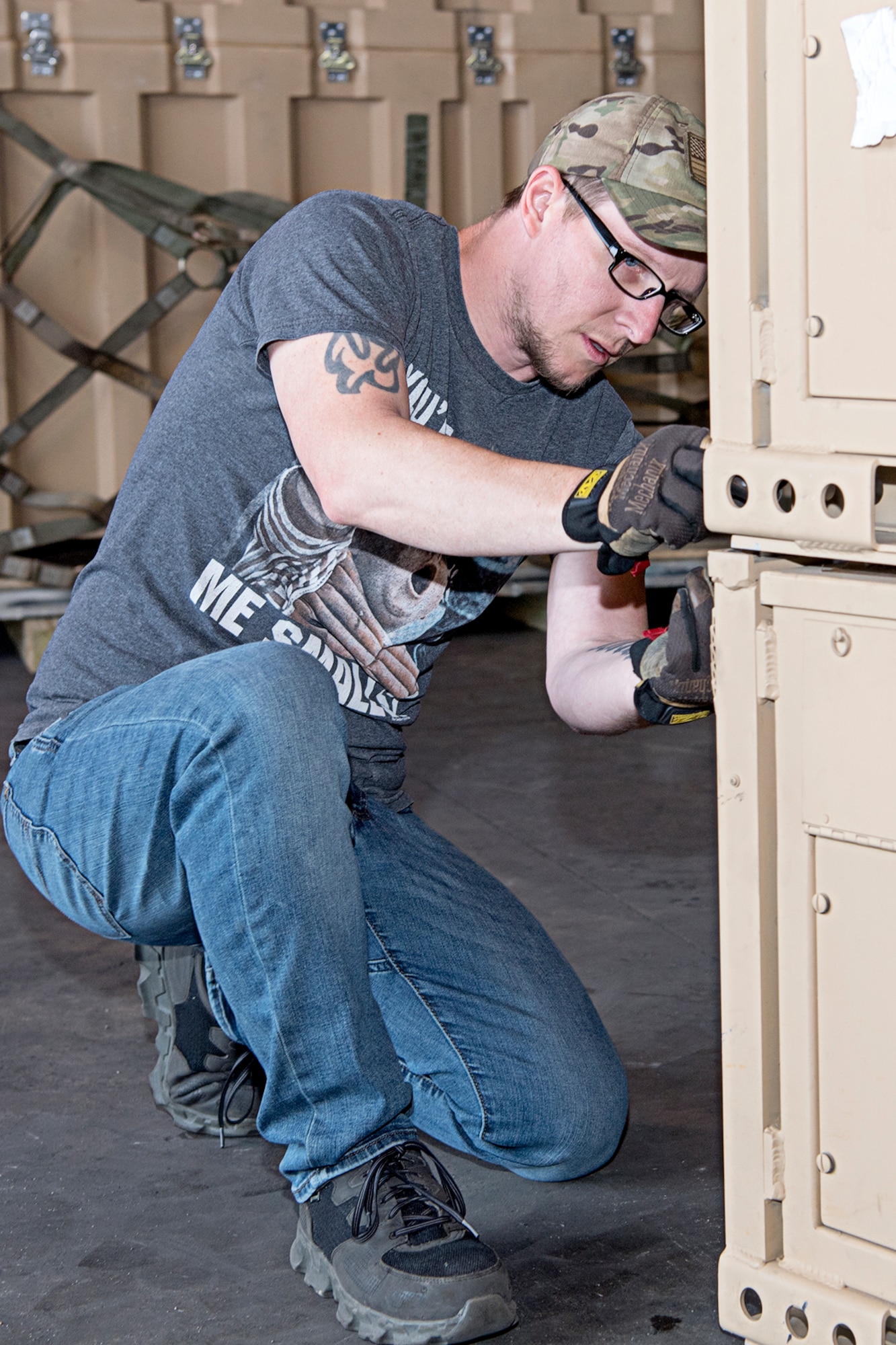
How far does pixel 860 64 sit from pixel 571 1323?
3.79 ft

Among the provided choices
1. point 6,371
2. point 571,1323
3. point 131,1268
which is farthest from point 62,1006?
point 6,371

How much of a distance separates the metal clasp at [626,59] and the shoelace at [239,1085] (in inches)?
137

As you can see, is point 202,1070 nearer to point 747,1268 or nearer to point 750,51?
point 747,1268

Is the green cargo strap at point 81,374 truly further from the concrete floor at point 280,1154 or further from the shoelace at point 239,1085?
the shoelace at point 239,1085

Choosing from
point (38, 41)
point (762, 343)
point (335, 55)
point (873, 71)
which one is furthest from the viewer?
point (335, 55)

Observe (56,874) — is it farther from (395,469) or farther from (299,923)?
(395,469)

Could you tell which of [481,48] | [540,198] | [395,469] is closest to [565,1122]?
[395,469]

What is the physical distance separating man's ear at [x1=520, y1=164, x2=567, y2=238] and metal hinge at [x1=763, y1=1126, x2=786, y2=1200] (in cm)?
102

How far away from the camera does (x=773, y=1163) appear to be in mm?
1357

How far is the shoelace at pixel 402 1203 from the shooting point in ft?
5.16

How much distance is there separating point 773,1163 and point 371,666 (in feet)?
2.71

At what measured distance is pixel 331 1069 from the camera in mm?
1587

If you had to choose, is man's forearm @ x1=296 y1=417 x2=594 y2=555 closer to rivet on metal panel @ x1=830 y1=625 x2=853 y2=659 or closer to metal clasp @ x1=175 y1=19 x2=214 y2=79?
rivet on metal panel @ x1=830 y1=625 x2=853 y2=659

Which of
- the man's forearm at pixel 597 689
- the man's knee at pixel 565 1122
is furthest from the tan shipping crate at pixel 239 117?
the man's knee at pixel 565 1122
